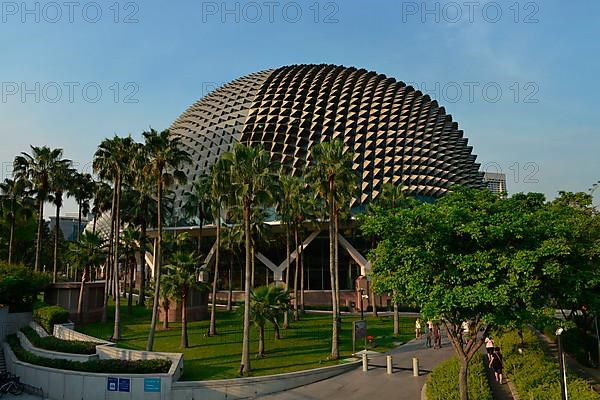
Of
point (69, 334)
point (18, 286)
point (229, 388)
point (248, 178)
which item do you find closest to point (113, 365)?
point (229, 388)

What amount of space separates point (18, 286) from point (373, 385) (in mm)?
29177

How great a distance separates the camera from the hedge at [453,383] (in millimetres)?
16948

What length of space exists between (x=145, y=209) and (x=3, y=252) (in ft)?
104

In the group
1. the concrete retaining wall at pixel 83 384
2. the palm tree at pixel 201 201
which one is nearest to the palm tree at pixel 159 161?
the concrete retaining wall at pixel 83 384

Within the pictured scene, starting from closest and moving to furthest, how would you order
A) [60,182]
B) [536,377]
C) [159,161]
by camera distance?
1. [536,377]
2. [159,161]
3. [60,182]

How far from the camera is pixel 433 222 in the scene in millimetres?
17078

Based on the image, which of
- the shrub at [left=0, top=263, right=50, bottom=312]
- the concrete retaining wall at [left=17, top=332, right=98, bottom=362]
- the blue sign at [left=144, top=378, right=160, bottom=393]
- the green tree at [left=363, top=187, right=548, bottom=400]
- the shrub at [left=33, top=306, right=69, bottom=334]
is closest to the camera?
the green tree at [left=363, top=187, right=548, bottom=400]

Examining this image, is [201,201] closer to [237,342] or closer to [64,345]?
[237,342]

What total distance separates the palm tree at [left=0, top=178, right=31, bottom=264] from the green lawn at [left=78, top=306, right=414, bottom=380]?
16829mm

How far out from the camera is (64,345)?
92.3 feet

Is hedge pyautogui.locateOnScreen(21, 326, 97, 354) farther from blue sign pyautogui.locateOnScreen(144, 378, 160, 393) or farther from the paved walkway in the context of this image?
the paved walkway

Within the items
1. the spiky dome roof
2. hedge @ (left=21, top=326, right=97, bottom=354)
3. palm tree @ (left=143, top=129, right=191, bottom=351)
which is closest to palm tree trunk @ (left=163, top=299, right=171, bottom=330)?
palm tree @ (left=143, top=129, right=191, bottom=351)

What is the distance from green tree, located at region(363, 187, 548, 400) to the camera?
16.1 meters

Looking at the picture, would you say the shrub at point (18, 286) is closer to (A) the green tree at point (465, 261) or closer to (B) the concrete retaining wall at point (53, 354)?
(B) the concrete retaining wall at point (53, 354)
